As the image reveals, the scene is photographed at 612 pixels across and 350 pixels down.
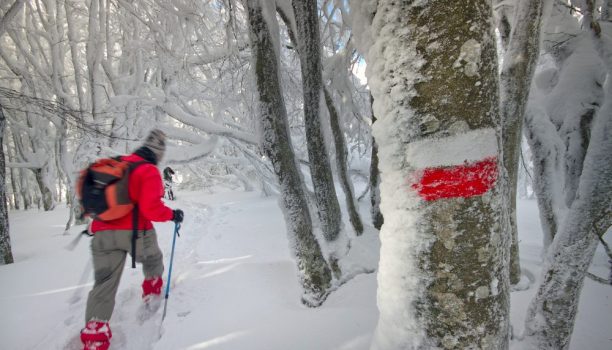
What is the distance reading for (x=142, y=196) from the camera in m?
2.91

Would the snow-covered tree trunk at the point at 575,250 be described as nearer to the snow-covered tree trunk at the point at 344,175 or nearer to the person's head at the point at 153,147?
the snow-covered tree trunk at the point at 344,175

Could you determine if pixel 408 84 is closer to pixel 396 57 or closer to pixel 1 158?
pixel 396 57

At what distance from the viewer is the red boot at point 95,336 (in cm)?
259

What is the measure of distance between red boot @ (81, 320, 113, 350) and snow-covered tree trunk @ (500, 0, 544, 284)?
147 inches

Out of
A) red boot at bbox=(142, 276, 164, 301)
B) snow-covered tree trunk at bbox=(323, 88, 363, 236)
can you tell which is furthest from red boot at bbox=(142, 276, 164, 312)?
snow-covered tree trunk at bbox=(323, 88, 363, 236)

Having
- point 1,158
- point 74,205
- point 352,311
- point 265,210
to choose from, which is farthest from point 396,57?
point 74,205

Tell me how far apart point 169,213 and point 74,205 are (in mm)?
8078

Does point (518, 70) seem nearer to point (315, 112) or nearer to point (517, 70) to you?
point (517, 70)

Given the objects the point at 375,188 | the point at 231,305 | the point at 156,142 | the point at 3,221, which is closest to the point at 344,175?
the point at 375,188

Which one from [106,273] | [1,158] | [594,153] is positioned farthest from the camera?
[1,158]

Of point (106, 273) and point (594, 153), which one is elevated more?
point (594, 153)

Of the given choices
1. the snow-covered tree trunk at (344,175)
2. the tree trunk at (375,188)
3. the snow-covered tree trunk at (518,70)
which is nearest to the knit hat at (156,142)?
the snow-covered tree trunk at (344,175)

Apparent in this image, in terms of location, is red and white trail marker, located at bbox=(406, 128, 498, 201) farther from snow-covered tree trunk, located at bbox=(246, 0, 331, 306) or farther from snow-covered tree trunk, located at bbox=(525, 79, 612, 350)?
snow-covered tree trunk, located at bbox=(246, 0, 331, 306)

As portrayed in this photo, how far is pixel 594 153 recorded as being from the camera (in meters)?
1.77
